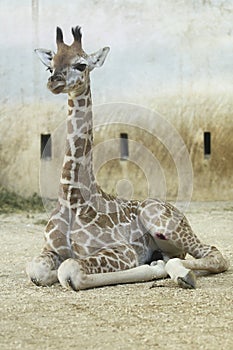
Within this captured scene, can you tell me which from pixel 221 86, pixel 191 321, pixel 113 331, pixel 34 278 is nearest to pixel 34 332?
pixel 113 331

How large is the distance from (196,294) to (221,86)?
512cm

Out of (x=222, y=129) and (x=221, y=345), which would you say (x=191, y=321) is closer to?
(x=221, y=345)

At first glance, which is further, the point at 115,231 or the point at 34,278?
the point at 115,231

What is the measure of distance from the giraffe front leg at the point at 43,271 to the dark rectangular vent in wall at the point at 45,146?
14.4 ft

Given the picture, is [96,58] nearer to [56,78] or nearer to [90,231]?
[56,78]

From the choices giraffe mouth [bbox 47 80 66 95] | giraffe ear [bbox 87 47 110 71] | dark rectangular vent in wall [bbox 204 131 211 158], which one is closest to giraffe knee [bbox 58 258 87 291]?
giraffe mouth [bbox 47 80 66 95]

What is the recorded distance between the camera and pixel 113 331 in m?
3.12

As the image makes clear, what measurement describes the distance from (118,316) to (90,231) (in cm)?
92

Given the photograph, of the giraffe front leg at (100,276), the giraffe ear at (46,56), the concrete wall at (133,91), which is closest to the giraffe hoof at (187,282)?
the giraffe front leg at (100,276)

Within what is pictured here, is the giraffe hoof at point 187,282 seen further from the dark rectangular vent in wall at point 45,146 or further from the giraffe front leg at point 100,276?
the dark rectangular vent in wall at point 45,146

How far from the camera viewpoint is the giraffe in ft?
13.4

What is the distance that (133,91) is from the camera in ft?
28.2

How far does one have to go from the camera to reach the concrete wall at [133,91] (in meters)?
8.48

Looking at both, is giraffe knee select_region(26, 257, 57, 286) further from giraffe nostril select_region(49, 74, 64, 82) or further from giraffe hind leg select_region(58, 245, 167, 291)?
giraffe nostril select_region(49, 74, 64, 82)
